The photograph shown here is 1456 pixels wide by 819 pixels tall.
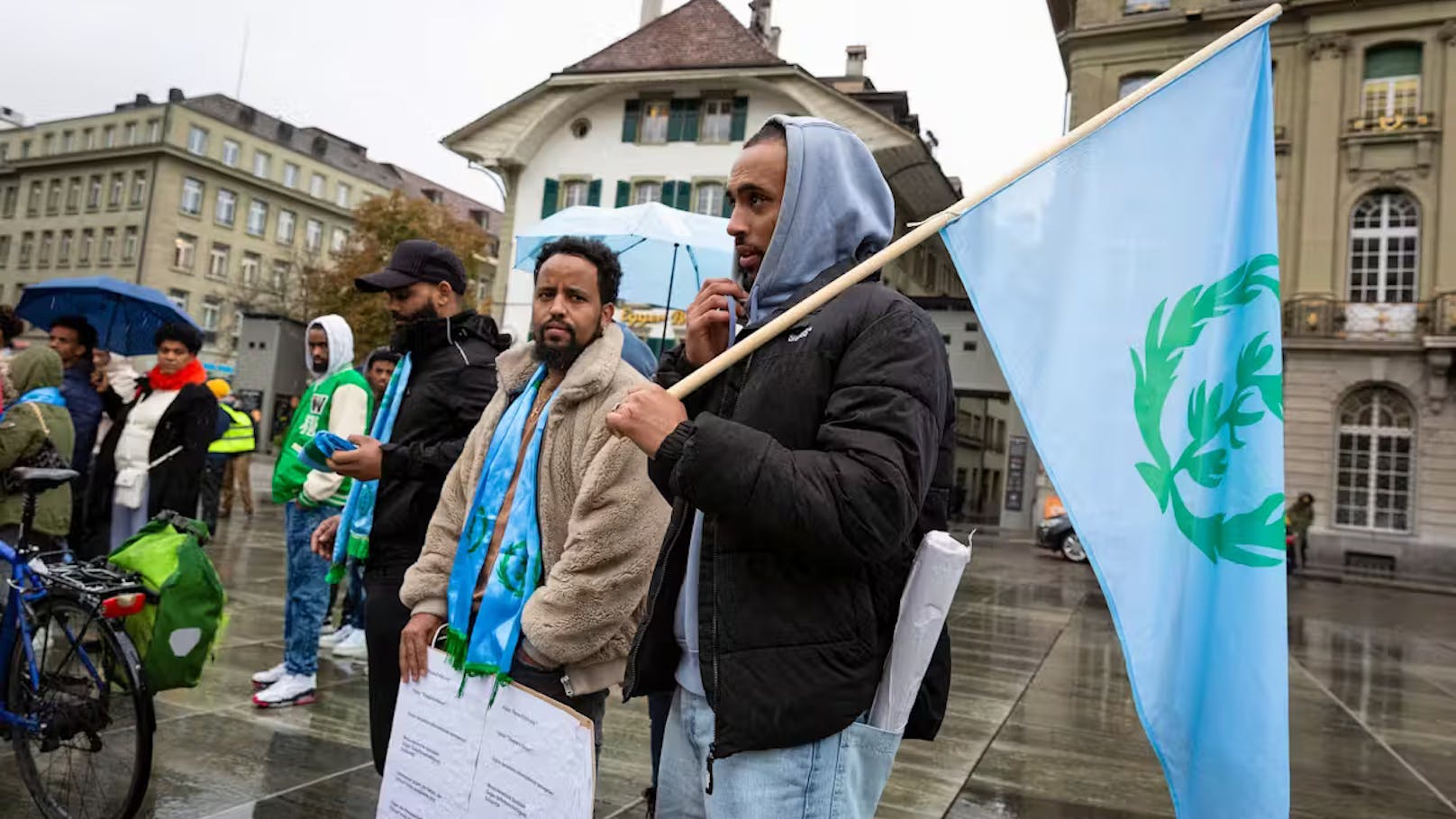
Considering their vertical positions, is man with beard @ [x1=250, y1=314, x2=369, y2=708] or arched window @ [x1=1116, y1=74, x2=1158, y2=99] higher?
arched window @ [x1=1116, y1=74, x2=1158, y2=99]

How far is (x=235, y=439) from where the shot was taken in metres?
10.2

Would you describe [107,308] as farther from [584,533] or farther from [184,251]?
[184,251]

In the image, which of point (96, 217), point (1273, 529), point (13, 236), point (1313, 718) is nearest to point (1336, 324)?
point (1313, 718)

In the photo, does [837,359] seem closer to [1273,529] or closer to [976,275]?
[976,275]

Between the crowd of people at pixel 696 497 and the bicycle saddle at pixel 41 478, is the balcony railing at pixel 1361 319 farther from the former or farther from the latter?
the bicycle saddle at pixel 41 478

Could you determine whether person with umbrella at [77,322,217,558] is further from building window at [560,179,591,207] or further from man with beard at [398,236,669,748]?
building window at [560,179,591,207]

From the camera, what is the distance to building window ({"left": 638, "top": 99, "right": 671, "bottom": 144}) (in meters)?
30.8

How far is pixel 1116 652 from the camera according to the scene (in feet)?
28.1

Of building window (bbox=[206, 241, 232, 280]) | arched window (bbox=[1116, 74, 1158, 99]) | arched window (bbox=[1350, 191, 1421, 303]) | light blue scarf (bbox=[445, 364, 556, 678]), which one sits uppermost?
arched window (bbox=[1116, 74, 1158, 99])

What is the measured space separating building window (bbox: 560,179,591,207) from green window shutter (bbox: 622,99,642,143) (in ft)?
6.22

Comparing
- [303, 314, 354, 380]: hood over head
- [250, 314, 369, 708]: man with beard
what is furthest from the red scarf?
[250, 314, 369, 708]: man with beard

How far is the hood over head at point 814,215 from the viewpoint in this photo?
1.87 m

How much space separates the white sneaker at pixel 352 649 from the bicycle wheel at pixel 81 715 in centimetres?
278

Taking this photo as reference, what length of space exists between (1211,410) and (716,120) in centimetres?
2956
